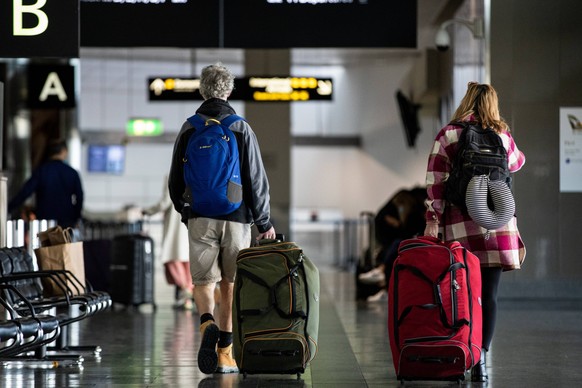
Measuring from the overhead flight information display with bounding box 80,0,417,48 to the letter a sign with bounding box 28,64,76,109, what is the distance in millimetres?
5318

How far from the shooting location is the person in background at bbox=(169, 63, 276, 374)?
605 centimetres

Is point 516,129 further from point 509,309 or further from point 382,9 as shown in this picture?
point 382,9

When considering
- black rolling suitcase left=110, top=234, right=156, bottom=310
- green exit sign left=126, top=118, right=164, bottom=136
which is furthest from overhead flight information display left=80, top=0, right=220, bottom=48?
green exit sign left=126, top=118, right=164, bottom=136

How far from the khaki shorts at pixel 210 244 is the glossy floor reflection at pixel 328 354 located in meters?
0.57

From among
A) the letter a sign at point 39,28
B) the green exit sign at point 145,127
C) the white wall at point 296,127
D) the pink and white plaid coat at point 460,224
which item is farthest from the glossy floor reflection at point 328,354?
the white wall at point 296,127

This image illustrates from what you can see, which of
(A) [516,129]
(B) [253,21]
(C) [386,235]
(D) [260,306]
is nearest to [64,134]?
(C) [386,235]

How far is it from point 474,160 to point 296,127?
2493 cm

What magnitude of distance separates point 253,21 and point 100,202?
2196cm

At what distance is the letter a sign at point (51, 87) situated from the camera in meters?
14.0

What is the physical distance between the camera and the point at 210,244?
19.9ft

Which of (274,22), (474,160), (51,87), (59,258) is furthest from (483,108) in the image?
(51,87)

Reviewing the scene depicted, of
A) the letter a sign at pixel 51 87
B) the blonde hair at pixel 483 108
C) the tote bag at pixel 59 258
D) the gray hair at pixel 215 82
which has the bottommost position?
the tote bag at pixel 59 258

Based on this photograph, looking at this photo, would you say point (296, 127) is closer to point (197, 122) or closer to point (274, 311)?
point (197, 122)

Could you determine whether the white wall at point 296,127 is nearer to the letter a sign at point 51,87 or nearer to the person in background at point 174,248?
the letter a sign at point 51,87
